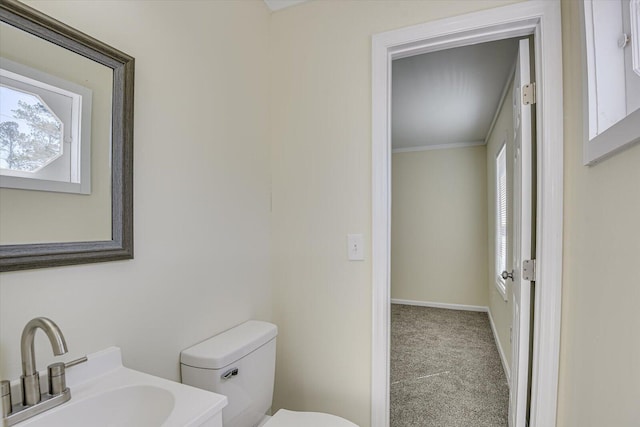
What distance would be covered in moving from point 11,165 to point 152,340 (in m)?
0.66

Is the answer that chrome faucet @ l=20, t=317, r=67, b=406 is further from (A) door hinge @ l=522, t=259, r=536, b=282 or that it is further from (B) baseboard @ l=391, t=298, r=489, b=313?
(B) baseboard @ l=391, t=298, r=489, b=313

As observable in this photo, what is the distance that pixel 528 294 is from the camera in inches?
55.1

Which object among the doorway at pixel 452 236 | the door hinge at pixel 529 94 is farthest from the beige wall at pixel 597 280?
the doorway at pixel 452 236

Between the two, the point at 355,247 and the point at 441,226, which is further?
the point at 441,226

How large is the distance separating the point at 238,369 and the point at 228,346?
0.09 metres

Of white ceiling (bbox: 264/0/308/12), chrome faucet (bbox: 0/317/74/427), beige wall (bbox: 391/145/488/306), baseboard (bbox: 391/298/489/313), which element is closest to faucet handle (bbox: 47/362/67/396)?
chrome faucet (bbox: 0/317/74/427)

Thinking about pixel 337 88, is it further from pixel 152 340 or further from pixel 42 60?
pixel 152 340

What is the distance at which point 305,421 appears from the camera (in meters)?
1.29

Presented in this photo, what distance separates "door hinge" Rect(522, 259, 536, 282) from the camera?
4.57 feet

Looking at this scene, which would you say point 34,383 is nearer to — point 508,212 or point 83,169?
point 83,169

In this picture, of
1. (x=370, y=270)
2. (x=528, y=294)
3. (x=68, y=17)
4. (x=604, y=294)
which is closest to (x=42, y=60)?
(x=68, y=17)

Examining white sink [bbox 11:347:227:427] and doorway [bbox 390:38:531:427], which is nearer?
white sink [bbox 11:347:227:427]

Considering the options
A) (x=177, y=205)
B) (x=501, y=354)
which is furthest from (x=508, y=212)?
(x=177, y=205)

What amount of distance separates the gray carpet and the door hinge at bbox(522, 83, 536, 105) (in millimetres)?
1936
